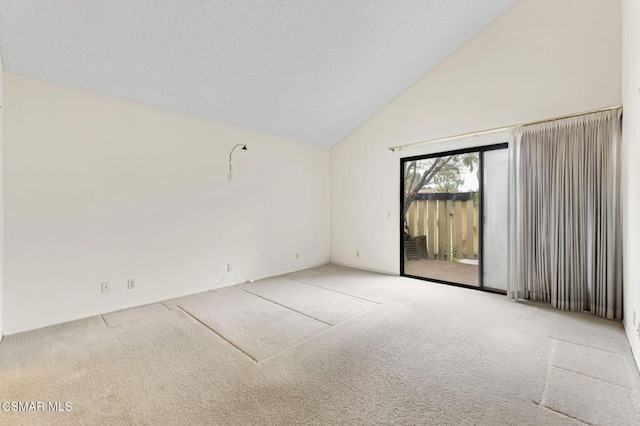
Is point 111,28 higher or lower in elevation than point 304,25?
lower

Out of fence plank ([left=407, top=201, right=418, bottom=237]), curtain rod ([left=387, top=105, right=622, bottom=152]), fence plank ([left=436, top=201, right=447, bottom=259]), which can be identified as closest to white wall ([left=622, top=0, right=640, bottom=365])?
curtain rod ([left=387, top=105, right=622, bottom=152])

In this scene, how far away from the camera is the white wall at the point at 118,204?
8.89 ft

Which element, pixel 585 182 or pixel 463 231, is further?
pixel 463 231

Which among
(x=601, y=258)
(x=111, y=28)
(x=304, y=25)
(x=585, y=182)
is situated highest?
(x=304, y=25)

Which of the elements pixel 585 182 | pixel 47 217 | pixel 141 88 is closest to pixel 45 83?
pixel 141 88

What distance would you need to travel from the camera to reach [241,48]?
2.99 meters

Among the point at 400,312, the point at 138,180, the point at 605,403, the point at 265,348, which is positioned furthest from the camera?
the point at 138,180

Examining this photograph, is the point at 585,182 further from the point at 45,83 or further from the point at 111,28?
the point at 45,83

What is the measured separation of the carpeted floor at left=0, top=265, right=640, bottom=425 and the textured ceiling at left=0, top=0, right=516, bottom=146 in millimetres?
2553

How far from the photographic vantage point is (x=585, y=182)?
3049 millimetres

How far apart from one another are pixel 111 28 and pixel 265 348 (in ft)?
10.1

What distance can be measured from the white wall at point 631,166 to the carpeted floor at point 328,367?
0.35 m

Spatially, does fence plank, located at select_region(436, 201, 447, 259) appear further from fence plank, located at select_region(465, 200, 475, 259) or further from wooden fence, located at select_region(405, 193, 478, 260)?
fence plank, located at select_region(465, 200, 475, 259)

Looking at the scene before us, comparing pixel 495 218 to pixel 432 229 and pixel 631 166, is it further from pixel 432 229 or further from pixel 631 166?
pixel 631 166
